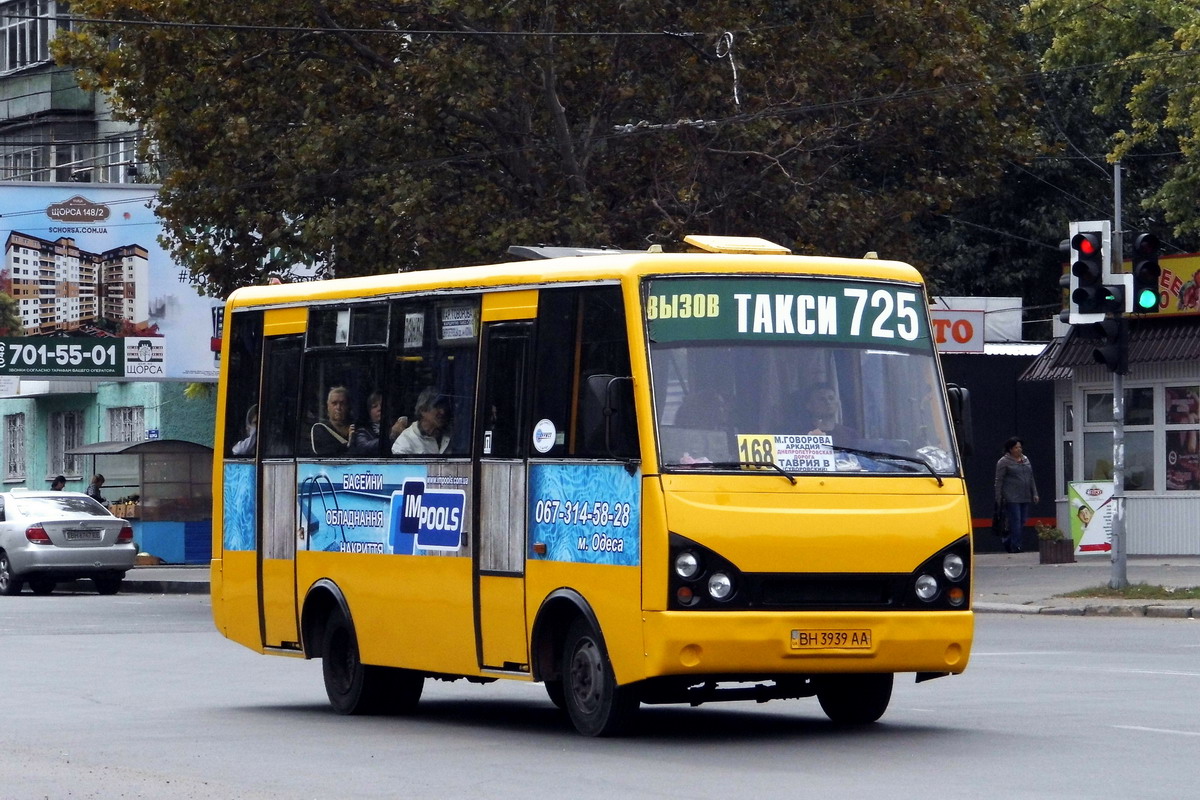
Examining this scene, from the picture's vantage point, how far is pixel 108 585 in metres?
34.7

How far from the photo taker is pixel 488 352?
13.0 m

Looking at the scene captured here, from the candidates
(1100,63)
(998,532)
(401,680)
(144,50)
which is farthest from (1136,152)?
(401,680)

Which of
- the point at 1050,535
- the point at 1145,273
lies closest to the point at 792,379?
the point at 1145,273

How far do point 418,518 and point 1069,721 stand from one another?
4.02 m

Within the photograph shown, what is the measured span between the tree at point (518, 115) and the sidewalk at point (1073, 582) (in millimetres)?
5186

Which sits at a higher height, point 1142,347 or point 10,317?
point 10,317

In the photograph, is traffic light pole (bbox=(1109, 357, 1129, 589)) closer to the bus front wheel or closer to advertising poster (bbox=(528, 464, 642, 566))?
advertising poster (bbox=(528, 464, 642, 566))

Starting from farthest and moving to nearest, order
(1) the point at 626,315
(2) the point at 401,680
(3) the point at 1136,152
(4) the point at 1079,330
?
(3) the point at 1136,152, (4) the point at 1079,330, (2) the point at 401,680, (1) the point at 626,315

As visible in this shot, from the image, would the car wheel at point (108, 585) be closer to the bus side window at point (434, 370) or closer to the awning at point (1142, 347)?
the awning at point (1142, 347)

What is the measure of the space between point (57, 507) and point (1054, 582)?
15720 millimetres

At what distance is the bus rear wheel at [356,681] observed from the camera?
14125mm

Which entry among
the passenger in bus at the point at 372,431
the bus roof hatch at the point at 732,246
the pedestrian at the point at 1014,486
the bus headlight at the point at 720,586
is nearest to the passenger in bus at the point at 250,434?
the passenger in bus at the point at 372,431

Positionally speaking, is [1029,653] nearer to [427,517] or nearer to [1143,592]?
[1143,592]

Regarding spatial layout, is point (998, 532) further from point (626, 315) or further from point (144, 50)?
point (626, 315)
